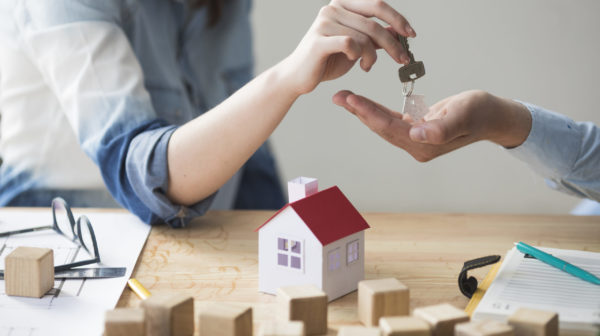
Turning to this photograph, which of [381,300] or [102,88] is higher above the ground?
[102,88]

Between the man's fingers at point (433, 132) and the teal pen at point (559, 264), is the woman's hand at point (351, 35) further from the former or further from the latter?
the teal pen at point (559, 264)

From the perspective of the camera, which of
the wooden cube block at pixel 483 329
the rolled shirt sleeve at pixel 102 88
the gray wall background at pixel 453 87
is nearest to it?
the wooden cube block at pixel 483 329

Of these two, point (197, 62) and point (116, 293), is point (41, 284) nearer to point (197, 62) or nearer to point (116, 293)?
point (116, 293)

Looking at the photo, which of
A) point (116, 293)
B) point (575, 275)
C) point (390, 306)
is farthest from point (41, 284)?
point (575, 275)

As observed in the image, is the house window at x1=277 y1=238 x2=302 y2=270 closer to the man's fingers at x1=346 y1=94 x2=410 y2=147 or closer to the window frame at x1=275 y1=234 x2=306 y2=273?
the window frame at x1=275 y1=234 x2=306 y2=273

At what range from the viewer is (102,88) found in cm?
105

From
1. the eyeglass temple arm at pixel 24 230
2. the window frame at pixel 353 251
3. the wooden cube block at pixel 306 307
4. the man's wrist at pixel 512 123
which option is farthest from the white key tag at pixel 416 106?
the eyeglass temple arm at pixel 24 230

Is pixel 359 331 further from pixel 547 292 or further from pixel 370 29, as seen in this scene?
pixel 370 29

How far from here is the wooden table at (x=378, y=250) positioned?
29.2 inches

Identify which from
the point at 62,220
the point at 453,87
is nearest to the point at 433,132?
the point at 62,220

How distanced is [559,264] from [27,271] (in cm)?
68

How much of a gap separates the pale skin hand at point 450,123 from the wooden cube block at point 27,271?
436mm

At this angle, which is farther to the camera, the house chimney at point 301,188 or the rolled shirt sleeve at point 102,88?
the rolled shirt sleeve at point 102,88

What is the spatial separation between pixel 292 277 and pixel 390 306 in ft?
0.45
